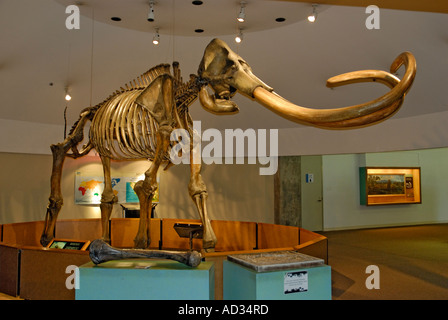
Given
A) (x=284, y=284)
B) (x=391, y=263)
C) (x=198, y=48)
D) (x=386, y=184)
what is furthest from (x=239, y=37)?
(x=386, y=184)

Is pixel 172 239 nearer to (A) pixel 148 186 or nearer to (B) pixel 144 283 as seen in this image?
(A) pixel 148 186

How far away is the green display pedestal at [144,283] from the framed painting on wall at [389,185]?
418 inches

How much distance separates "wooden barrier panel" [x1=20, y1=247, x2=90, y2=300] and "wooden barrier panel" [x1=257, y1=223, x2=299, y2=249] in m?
3.17

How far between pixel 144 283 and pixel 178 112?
2.38 m

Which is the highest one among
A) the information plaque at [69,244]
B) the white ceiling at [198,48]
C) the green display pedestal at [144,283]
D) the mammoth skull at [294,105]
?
the white ceiling at [198,48]

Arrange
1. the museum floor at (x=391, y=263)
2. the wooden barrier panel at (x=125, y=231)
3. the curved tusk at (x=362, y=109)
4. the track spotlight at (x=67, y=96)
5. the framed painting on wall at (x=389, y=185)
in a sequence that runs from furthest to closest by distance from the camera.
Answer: the framed painting on wall at (x=389, y=185)
the track spotlight at (x=67, y=96)
the wooden barrier panel at (x=125, y=231)
the museum floor at (x=391, y=263)
the curved tusk at (x=362, y=109)

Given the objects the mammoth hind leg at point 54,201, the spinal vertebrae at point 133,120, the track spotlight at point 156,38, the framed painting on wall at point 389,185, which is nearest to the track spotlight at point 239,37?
the track spotlight at point 156,38

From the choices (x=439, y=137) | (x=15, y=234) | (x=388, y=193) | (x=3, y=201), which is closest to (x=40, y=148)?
(x=3, y=201)

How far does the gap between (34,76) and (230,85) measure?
5528mm

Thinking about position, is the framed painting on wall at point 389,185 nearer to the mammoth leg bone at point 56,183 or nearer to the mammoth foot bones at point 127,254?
the mammoth leg bone at point 56,183

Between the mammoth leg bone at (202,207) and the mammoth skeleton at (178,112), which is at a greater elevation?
the mammoth skeleton at (178,112)

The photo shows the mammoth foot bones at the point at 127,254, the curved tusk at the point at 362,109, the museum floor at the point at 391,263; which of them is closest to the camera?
the curved tusk at the point at 362,109

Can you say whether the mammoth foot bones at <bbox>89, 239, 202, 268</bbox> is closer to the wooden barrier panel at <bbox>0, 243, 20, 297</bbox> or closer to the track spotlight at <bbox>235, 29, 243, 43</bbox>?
the wooden barrier panel at <bbox>0, 243, 20, 297</bbox>

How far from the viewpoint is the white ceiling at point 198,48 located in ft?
19.5
